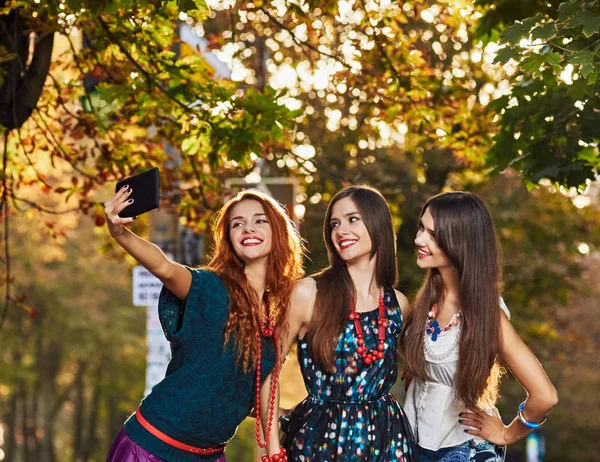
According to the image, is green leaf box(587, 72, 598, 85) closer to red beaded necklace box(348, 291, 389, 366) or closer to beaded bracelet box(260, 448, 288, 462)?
red beaded necklace box(348, 291, 389, 366)

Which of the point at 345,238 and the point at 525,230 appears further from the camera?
the point at 525,230

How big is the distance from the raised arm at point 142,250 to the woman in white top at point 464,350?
117 centimetres

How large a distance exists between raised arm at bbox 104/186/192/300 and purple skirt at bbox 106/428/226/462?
27.5 inches

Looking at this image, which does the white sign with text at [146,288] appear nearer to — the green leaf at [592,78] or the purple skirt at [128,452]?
the purple skirt at [128,452]

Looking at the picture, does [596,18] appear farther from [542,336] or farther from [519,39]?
[542,336]

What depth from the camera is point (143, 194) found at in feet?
14.9

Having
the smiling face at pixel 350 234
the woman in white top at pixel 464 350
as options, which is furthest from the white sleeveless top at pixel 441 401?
the smiling face at pixel 350 234

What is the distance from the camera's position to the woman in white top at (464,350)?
5.08 m

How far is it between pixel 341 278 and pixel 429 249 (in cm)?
46

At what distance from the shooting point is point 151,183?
14.7 feet

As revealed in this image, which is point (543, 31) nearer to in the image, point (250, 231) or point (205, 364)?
point (250, 231)

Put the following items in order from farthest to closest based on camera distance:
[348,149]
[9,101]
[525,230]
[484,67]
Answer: [525,230]
[484,67]
[348,149]
[9,101]

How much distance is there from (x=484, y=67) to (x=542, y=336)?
4.90 m

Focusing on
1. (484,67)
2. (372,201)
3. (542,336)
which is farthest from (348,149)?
(372,201)
